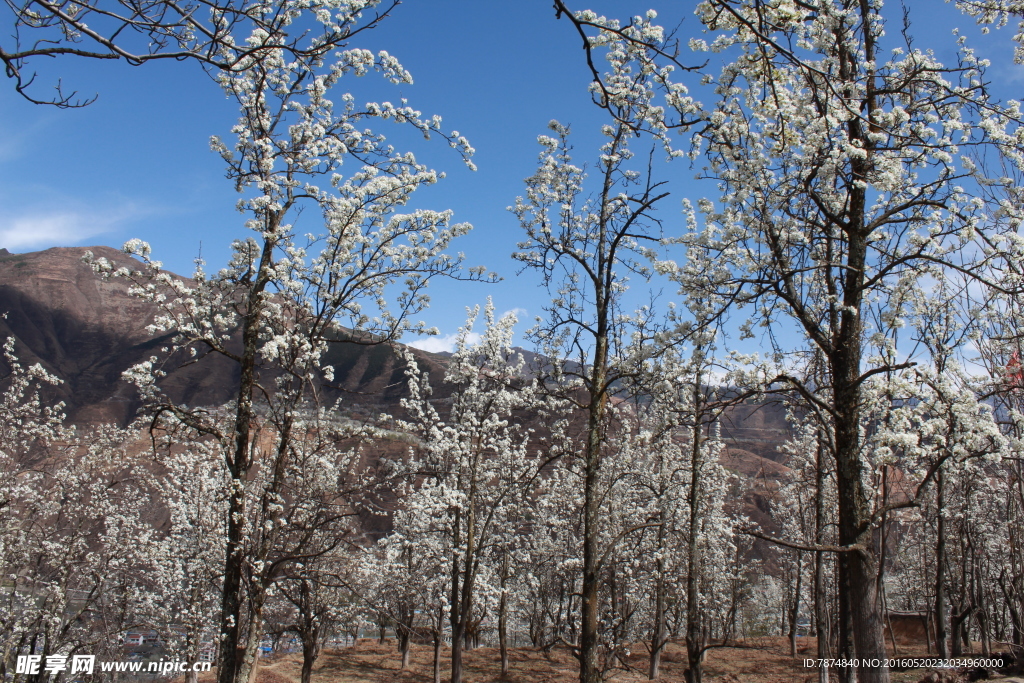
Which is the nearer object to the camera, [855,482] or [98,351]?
[855,482]

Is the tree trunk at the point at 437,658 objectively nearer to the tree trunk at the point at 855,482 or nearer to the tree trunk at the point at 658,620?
the tree trunk at the point at 658,620

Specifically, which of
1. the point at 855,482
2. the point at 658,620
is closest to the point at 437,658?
the point at 658,620

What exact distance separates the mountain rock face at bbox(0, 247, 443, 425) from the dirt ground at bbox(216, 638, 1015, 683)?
88724 mm

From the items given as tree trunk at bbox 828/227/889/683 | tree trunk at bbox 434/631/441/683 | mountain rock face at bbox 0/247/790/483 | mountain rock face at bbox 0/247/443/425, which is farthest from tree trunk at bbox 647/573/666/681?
mountain rock face at bbox 0/247/443/425

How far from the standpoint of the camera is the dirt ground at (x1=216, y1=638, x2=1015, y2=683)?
19359 mm

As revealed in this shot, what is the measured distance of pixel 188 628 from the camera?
1716 cm

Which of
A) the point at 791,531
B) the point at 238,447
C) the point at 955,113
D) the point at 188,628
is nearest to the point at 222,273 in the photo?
the point at 238,447

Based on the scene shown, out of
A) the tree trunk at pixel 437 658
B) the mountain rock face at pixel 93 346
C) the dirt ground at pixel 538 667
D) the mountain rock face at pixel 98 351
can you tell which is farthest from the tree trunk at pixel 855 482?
the mountain rock face at pixel 93 346

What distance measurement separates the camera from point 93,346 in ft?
429

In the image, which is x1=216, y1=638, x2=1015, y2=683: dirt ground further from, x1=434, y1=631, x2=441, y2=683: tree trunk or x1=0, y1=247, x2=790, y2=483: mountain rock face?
x1=0, y1=247, x2=790, y2=483: mountain rock face

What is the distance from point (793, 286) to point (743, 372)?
0.97 meters

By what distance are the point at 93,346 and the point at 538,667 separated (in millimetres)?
146611

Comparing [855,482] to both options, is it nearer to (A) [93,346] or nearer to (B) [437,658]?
(B) [437,658]

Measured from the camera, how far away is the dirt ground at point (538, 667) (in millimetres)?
19359
